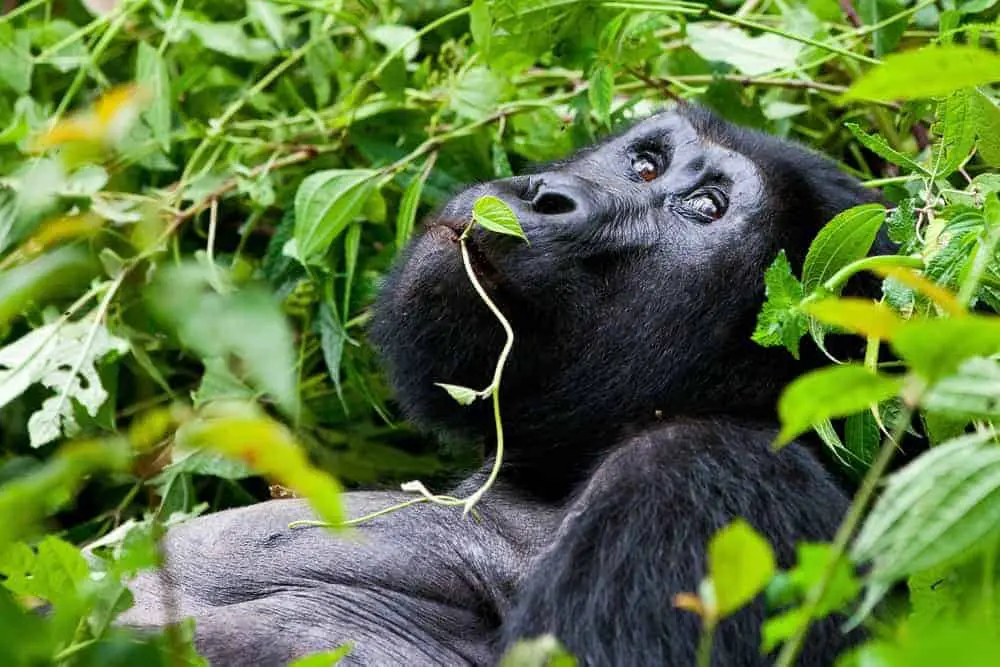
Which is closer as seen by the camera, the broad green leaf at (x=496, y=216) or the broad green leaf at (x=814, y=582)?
the broad green leaf at (x=814, y=582)

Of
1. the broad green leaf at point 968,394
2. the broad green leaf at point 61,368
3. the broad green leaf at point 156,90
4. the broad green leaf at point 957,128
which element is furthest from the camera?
the broad green leaf at point 156,90

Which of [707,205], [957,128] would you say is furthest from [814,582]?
[707,205]

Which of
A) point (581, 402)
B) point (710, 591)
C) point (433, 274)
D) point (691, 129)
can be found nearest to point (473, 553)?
point (581, 402)

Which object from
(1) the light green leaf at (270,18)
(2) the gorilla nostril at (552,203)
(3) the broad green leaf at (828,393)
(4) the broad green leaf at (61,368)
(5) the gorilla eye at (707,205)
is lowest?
(4) the broad green leaf at (61,368)

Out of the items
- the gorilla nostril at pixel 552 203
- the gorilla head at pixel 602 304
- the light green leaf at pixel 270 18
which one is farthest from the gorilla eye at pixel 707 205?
the light green leaf at pixel 270 18

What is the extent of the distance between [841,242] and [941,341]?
833 millimetres

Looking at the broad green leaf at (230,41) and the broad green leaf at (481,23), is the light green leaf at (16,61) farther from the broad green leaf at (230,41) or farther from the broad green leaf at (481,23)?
the broad green leaf at (481,23)

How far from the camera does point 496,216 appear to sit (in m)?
1.98

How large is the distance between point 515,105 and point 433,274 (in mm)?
890

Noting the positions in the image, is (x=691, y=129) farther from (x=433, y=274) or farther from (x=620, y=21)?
(x=433, y=274)

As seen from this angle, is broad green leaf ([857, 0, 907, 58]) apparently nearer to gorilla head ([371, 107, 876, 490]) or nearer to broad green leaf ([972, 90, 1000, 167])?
gorilla head ([371, 107, 876, 490])

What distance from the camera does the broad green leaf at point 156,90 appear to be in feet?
9.88

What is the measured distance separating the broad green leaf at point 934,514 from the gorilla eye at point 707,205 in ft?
3.59

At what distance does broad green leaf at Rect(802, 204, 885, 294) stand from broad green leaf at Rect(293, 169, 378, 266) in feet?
3.76
